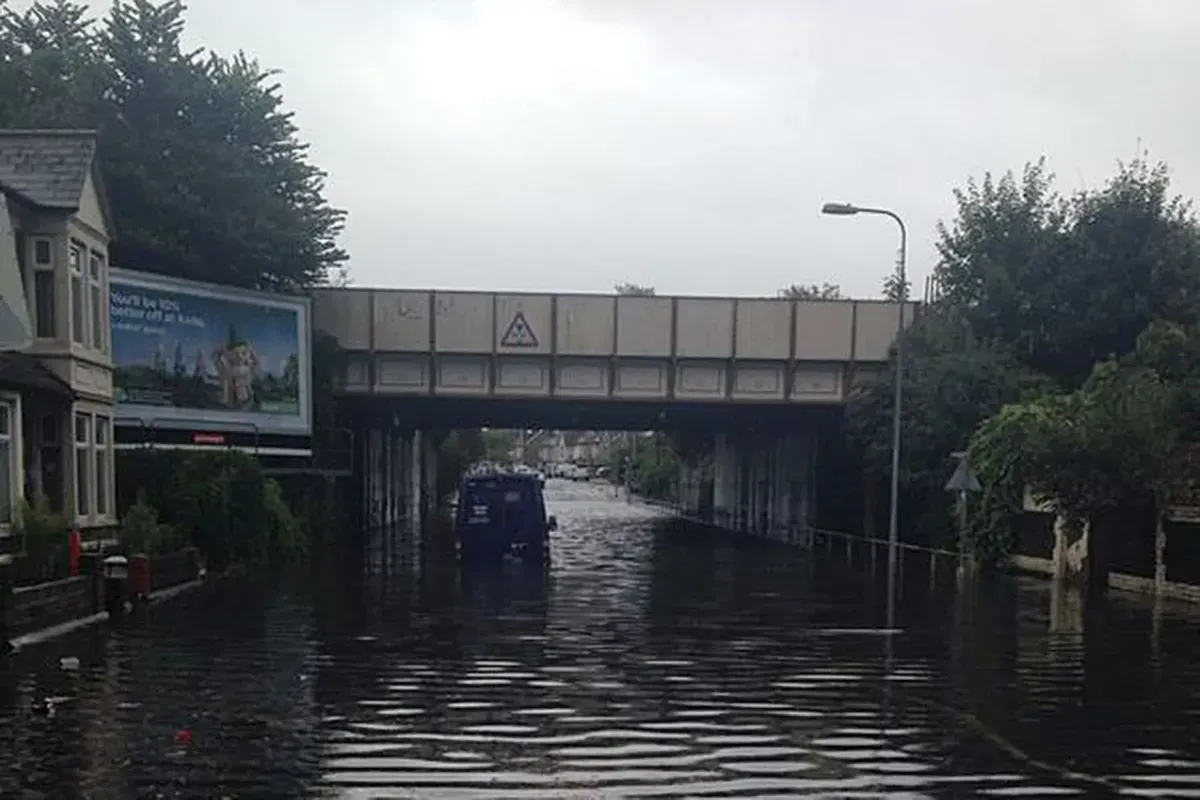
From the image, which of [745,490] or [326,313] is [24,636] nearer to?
[326,313]

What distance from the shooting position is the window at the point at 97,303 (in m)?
28.7

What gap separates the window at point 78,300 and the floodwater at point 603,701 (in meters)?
5.66

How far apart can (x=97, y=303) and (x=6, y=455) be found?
652cm

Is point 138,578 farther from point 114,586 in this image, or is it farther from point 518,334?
point 518,334

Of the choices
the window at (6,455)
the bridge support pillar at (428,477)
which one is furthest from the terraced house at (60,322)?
the bridge support pillar at (428,477)

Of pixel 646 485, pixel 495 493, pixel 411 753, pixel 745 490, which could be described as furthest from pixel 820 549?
pixel 646 485

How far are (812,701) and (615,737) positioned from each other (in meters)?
3.02

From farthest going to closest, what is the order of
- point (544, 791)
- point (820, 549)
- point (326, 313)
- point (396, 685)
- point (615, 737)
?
point (820, 549)
point (326, 313)
point (396, 685)
point (615, 737)
point (544, 791)

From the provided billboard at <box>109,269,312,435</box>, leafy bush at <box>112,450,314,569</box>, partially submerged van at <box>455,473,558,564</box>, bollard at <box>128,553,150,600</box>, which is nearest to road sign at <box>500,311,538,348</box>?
billboard at <box>109,269,312,435</box>

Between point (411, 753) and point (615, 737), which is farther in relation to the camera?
point (615, 737)

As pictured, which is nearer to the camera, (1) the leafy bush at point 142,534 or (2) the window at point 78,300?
(1) the leafy bush at point 142,534

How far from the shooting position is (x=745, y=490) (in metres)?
73.2

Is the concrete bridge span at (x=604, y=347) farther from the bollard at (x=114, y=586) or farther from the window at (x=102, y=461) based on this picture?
the bollard at (x=114, y=586)

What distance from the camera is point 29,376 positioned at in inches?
957
